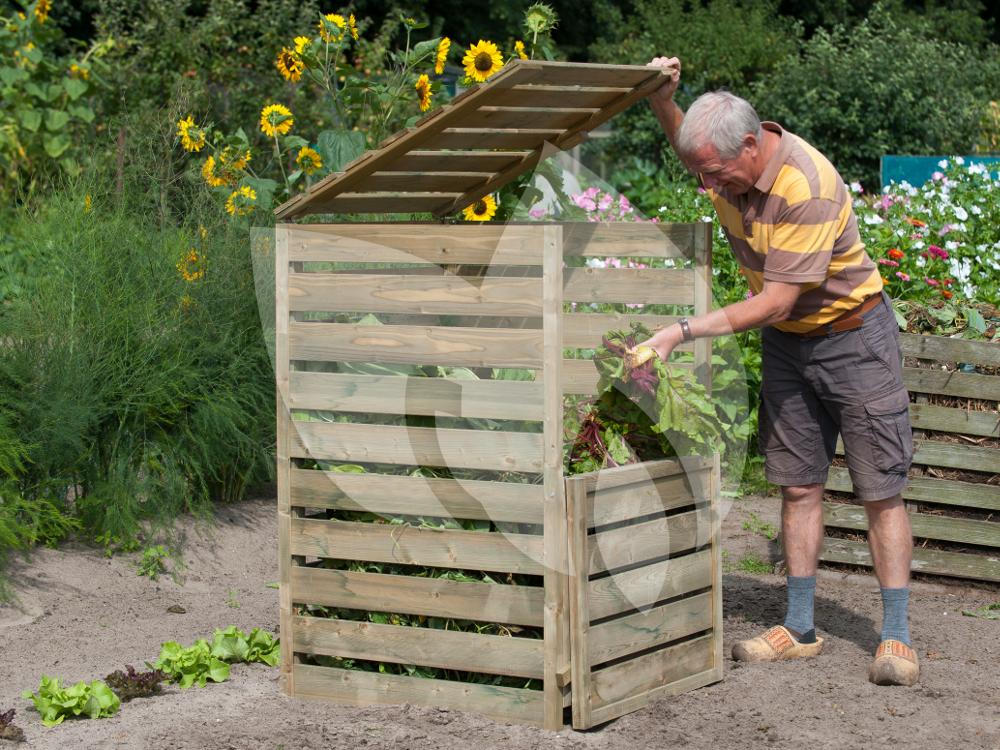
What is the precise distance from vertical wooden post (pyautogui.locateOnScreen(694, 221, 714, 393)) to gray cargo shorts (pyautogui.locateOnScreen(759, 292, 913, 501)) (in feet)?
0.79

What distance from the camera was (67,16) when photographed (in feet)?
53.3

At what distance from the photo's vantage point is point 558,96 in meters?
3.32

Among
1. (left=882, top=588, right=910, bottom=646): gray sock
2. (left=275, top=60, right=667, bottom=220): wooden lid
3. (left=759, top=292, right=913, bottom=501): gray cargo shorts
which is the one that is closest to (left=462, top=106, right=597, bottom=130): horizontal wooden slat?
(left=275, top=60, right=667, bottom=220): wooden lid

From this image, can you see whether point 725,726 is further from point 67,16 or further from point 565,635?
point 67,16

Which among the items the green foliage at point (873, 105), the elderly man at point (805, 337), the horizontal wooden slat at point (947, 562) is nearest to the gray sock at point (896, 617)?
the elderly man at point (805, 337)

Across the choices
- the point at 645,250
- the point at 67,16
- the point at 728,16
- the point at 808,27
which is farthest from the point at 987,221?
the point at 808,27

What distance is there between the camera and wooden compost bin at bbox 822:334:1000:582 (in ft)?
14.8

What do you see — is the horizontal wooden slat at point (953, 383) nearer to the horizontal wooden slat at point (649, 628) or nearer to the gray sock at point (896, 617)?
the gray sock at point (896, 617)

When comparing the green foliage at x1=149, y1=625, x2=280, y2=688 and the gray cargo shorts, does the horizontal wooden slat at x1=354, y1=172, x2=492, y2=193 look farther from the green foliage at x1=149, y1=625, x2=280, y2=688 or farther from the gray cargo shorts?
the green foliage at x1=149, y1=625, x2=280, y2=688

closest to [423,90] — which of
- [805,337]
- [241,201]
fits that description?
[241,201]

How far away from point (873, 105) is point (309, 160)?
9450mm

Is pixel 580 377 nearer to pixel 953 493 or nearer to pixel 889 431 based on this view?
pixel 889 431

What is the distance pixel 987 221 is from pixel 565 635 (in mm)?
4085

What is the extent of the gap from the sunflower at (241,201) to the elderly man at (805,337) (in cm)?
214
